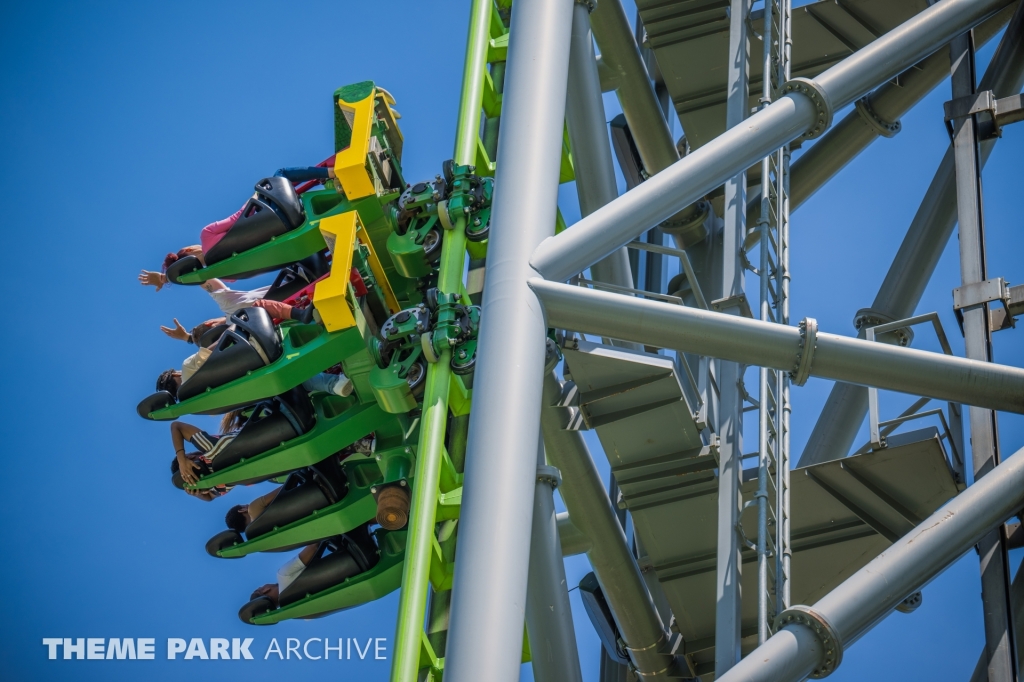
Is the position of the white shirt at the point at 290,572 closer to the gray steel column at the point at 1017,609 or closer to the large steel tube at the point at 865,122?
the large steel tube at the point at 865,122

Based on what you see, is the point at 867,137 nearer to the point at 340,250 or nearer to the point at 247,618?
the point at 340,250

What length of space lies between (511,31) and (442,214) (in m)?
1.28

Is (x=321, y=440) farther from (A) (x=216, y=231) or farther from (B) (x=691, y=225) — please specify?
(B) (x=691, y=225)

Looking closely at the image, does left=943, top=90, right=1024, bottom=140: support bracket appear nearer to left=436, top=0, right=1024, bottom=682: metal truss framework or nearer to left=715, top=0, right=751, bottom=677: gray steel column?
left=436, top=0, right=1024, bottom=682: metal truss framework

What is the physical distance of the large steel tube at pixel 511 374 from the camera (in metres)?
5.71

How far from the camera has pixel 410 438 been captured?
366 inches

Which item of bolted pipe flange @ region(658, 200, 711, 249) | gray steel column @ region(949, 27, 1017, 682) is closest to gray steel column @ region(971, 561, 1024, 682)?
gray steel column @ region(949, 27, 1017, 682)

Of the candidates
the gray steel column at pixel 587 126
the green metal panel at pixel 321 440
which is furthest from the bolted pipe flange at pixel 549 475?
the green metal panel at pixel 321 440

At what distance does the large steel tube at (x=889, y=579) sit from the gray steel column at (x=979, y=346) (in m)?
0.22

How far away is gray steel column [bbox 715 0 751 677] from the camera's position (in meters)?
6.67

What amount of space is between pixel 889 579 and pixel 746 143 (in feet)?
7.35

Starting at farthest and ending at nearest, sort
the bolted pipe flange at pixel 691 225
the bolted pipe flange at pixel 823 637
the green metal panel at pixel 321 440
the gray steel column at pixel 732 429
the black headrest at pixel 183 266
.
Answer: the bolted pipe flange at pixel 691 225, the black headrest at pixel 183 266, the green metal panel at pixel 321 440, the gray steel column at pixel 732 429, the bolted pipe flange at pixel 823 637

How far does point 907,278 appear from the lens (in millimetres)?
10336

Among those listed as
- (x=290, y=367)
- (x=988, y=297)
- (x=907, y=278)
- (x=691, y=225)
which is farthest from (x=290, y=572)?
(x=988, y=297)
